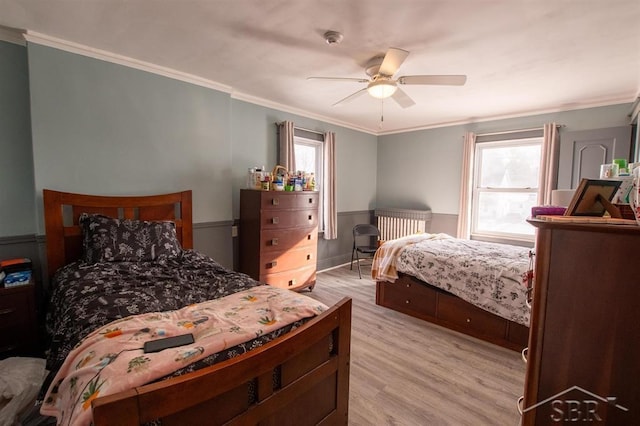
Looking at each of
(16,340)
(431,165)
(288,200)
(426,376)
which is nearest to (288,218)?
(288,200)

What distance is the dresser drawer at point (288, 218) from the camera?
129 inches

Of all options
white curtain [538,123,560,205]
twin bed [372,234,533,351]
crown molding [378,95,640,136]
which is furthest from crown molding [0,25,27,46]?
white curtain [538,123,560,205]

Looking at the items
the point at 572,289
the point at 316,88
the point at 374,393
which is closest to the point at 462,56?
the point at 316,88

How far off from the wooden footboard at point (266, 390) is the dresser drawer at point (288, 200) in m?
2.07

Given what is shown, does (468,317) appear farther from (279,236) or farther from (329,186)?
(329,186)

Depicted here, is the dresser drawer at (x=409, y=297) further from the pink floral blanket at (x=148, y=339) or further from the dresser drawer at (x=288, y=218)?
the pink floral blanket at (x=148, y=339)

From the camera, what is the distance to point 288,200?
11.3 feet

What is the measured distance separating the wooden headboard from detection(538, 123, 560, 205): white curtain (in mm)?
4228

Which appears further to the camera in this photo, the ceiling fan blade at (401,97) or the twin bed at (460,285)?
the ceiling fan blade at (401,97)

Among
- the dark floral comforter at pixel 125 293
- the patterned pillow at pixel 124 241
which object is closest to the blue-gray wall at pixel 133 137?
the patterned pillow at pixel 124 241

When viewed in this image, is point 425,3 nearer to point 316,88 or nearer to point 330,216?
point 316,88

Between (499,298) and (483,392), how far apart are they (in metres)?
0.82

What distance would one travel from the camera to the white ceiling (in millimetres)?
1787

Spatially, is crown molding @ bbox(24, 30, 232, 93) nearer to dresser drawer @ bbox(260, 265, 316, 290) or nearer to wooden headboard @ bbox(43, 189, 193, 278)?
wooden headboard @ bbox(43, 189, 193, 278)
